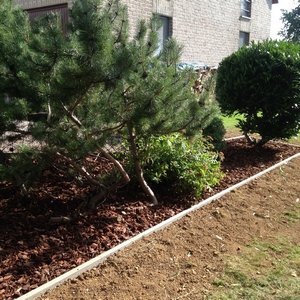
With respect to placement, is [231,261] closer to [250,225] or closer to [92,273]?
[250,225]

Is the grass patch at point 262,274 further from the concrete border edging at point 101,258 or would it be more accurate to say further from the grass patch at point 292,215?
the concrete border edging at point 101,258

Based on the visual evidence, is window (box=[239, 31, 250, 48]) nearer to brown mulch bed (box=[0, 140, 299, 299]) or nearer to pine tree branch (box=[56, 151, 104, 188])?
brown mulch bed (box=[0, 140, 299, 299])

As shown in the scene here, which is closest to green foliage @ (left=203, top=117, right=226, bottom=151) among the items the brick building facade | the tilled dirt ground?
the tilled dirt ground

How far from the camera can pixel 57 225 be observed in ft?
12.6

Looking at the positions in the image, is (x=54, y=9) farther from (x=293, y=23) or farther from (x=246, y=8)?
(x=293, y=23)

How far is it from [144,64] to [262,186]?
2942mm

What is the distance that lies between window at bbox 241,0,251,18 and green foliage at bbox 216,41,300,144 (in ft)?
44.8

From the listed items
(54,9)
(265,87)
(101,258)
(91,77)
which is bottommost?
(101,258)

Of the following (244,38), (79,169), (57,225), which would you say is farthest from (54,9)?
(244,38)

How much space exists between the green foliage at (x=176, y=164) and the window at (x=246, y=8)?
17.0 m

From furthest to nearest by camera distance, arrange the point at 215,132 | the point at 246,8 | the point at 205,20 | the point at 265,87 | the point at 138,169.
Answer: the point at 246,8
the point at 205,20
the point at 265,87
the point at 215,132
the point at 138,169

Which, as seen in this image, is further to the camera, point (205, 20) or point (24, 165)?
point (205, 20)

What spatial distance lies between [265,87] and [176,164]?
3.13 m

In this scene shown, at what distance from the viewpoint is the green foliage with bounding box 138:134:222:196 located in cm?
462
